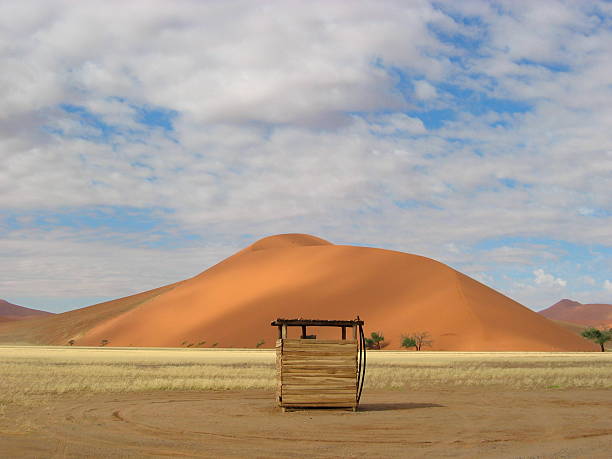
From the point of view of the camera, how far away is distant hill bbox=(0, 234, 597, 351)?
331ft

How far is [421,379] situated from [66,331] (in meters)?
141

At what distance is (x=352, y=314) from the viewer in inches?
4195

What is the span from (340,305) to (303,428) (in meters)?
94.9

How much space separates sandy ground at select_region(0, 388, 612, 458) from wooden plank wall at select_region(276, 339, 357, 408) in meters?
0.42

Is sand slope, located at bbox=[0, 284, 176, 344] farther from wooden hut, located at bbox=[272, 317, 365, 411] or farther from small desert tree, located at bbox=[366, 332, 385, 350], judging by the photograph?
wooden hut, located at bbox=[272, 317, 365, 411]

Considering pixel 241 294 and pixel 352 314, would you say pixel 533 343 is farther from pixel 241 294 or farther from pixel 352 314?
pixel 241 294

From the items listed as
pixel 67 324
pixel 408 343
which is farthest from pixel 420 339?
pixel 67 324

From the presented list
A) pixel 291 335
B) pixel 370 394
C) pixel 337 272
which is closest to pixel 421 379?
pixel 370 394

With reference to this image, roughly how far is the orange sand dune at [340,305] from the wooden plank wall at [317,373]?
258 ft

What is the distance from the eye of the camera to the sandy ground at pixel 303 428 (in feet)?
39.9

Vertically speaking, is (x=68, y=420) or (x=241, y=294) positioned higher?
(x=241, y=294)

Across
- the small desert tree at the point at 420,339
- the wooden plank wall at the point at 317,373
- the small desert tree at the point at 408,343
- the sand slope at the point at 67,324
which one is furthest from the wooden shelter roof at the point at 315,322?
the sand slope at the point at 67,324

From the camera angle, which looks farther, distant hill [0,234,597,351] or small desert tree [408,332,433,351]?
distant hill [0,234,597,351]

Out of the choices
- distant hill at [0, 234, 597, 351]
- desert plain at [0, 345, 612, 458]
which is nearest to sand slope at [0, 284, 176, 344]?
distant hill at [0, 234, 597, 351]
